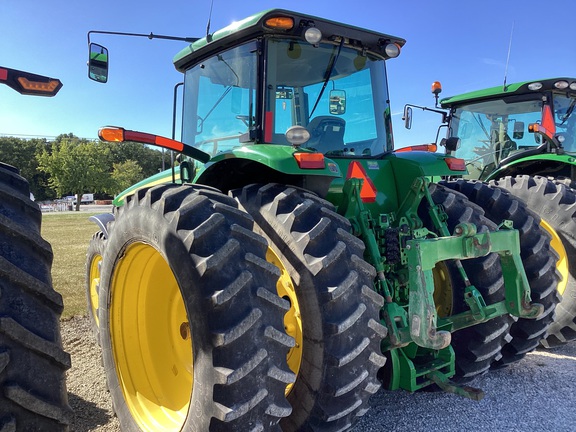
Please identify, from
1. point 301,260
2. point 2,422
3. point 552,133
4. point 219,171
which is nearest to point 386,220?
point 301,260

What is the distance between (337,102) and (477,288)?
1713mm

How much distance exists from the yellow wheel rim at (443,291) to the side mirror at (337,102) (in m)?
1.40

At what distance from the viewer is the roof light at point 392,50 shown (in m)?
3.52

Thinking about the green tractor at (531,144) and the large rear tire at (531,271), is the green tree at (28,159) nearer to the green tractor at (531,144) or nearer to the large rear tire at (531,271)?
the green tractor at (531,144)

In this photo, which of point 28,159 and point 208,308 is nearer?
point 208,308

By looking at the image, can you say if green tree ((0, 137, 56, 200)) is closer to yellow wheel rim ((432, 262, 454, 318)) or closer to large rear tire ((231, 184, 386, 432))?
yellow wheel rim ((432, 262, 454, 318))

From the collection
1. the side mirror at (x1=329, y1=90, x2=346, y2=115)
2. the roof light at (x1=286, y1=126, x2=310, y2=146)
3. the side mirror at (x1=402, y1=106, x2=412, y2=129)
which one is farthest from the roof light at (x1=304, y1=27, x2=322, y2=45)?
the side mirror at (x1=402, y1=106, x2=412, y2=129)

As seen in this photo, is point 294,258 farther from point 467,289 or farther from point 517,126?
point 517,126

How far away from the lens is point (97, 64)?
11.6ft

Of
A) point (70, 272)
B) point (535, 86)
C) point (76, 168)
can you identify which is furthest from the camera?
point (76, 168)

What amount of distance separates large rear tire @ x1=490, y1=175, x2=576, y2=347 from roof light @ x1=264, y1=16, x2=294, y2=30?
3.47 meters

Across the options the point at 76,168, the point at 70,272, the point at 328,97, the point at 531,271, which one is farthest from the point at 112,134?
the point at 76,168

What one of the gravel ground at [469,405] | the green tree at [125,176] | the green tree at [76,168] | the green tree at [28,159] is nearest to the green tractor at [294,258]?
the gravel ground at [469,405]

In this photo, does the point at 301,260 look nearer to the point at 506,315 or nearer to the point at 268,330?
the point at 268,330
